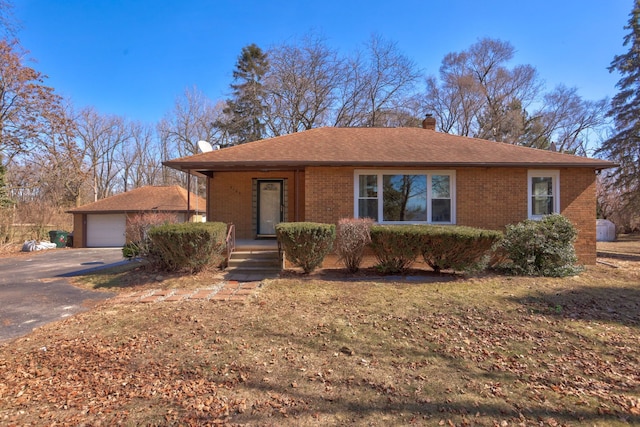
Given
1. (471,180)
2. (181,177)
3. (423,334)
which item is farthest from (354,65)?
(423,334)

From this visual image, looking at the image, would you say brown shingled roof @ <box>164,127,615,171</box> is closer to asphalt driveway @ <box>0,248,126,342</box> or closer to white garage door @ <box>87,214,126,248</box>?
asphalt driveway @ <box>0,248,126,342</box>

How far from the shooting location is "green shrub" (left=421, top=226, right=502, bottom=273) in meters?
7.41

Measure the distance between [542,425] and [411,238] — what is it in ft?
16.7

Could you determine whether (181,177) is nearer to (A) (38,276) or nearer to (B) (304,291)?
(A) (38,276)

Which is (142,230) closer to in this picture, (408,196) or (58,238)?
(408,196)

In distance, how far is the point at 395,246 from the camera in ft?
25.2

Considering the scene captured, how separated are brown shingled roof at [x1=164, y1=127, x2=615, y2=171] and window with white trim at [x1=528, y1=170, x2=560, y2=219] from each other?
0.45 m

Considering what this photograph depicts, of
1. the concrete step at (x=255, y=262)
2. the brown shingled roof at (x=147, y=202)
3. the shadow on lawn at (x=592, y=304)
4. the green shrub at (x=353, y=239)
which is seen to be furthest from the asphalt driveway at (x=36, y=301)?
the brown shingled roof at (x=147, y=202)

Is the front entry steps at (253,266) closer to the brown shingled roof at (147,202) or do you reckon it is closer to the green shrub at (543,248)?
the green shrub at (543,248)

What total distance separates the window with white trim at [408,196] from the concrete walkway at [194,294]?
426 cm

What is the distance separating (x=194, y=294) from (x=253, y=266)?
7.86 ft

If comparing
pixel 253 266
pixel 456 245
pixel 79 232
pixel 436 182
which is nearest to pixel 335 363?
pixel 456 245

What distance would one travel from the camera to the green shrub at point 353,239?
7.76m

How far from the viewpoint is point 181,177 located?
34844mm
